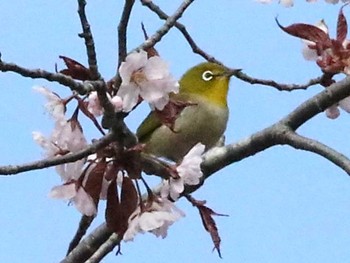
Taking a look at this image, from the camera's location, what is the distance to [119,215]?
292 centimetres

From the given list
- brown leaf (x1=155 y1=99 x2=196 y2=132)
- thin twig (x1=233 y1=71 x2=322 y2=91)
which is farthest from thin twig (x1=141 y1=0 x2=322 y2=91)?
brown leaf (x1=155 y1=99 x2=196 y2=132)

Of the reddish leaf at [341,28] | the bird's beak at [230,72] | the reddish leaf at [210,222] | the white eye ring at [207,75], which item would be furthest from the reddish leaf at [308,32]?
the white eye ring at [207,75]

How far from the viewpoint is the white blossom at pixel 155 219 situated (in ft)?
9.46

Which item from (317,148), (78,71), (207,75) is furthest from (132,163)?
(207,75)

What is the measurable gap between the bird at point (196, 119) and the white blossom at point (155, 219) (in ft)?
3.00

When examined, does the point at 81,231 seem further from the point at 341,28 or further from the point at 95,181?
the point at 341,28

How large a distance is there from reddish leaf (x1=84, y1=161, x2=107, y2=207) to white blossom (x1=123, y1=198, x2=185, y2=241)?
13cm

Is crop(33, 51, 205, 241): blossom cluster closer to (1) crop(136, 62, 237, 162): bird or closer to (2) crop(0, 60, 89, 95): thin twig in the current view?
(2) crop(0, 60, 89, 95): thin twig

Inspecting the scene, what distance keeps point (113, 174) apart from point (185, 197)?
0.44 meters

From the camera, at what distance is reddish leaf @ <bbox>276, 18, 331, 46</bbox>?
317 cm

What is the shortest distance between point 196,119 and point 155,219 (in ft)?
5.35

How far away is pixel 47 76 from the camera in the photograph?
2.34 m

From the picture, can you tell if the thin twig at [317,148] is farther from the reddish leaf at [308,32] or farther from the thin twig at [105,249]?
the thin twig at [105,249]

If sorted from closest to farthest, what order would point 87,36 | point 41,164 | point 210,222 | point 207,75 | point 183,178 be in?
1. point 87,36
2. point 41,164
3. point 183,178
4. point 210,222
5. point 207,75
